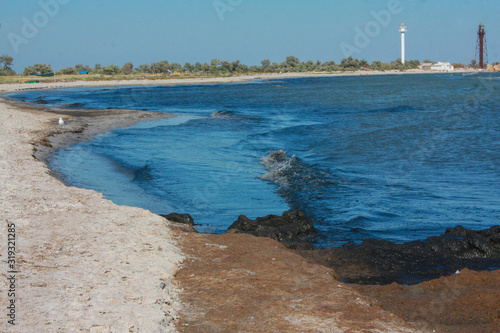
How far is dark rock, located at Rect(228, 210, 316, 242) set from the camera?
8367 millimetres

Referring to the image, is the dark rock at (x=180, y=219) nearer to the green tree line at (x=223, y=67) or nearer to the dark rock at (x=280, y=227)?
the dark rock at (x=280, y=227)

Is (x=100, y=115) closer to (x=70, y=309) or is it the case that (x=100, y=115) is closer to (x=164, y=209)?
(x=164, y=209)

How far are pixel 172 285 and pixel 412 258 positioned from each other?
3658 mm

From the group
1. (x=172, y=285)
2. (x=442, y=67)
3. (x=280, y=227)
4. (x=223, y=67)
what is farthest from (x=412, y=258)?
(x=442, y=67)

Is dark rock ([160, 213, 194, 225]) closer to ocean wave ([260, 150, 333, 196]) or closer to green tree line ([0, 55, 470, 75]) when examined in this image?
ocean wave ([260, 150, 333, 196])

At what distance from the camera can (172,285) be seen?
18.3 feet

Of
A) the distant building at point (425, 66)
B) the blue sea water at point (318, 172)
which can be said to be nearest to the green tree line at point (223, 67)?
the distant building at point (425, 66)

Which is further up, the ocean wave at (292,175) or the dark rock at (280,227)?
the dark rock at (280,227)

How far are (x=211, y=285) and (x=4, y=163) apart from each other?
9.11 meters

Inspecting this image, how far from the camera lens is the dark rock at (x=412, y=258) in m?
6.53

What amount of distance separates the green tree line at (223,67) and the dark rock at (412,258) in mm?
120990

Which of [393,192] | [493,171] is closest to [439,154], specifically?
[493,171]

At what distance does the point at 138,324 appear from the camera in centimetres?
443

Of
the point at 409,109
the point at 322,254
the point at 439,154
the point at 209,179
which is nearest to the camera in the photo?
the point at 322,254
